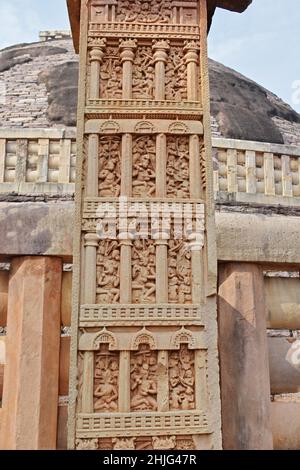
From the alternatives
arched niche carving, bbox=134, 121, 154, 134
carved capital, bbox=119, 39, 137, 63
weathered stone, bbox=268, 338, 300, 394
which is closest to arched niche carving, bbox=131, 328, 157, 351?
weathered stone, bbox=268, 338, 300, 394

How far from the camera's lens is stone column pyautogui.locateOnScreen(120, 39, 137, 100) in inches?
120

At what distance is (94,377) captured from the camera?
267 cm

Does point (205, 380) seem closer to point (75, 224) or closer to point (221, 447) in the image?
point (221, 447)

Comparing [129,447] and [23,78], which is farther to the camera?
[23,78]

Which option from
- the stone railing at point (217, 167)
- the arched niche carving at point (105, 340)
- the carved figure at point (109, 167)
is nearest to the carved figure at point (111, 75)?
the carved figure at point (109, 167)

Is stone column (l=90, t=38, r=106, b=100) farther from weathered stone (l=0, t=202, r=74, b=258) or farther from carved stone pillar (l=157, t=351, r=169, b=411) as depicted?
carved stone pillar (l=157, t=351, r=169, b=411)

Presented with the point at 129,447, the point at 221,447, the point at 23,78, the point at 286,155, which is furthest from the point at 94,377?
the point at 23,78

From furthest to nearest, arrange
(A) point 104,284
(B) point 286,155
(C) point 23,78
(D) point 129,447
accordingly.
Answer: (C) point 23,78
(B) point 286,155
(A) point 104,284
(D) point 129,447

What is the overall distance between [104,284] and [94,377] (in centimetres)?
50

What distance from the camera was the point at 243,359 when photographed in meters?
2.91

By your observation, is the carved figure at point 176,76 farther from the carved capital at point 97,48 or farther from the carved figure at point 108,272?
the carved figure at point 108,272

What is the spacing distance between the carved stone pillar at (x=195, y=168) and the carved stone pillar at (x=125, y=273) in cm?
49

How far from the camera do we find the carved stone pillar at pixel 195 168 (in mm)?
2943

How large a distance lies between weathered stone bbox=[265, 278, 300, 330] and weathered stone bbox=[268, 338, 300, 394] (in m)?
0.16
